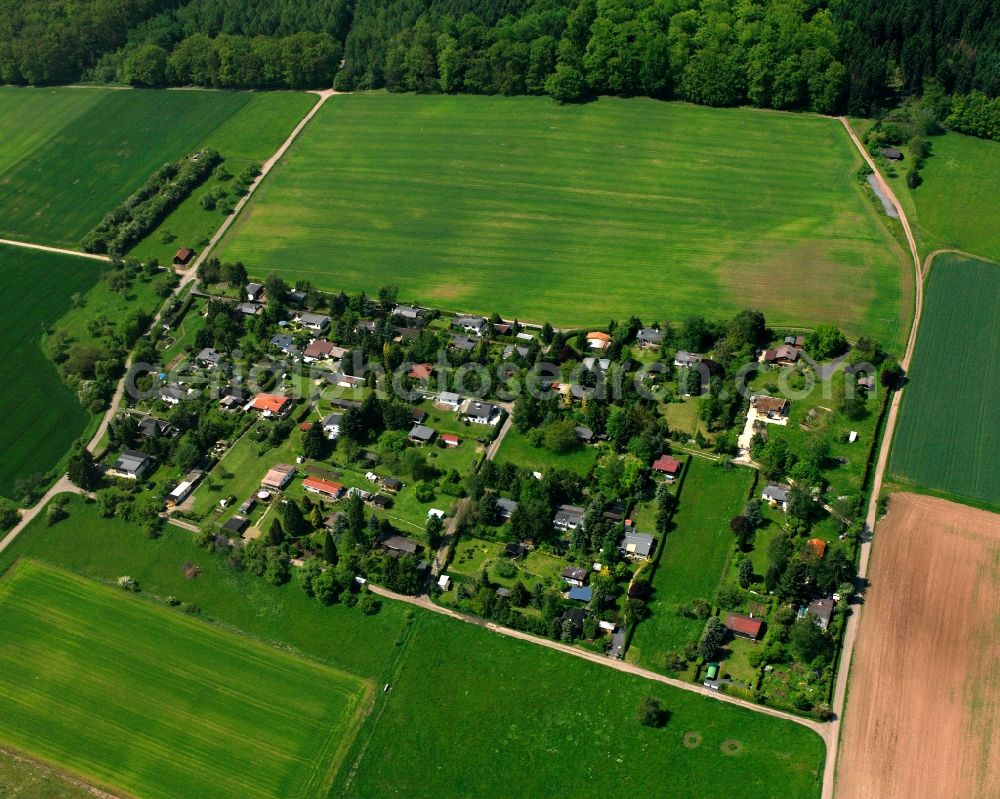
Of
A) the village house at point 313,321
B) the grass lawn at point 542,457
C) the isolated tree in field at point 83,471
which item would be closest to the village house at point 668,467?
the grass lawn at point 542,457

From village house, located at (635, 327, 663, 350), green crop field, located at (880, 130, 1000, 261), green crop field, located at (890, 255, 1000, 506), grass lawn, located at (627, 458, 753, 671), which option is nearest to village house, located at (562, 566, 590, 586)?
grass lawn, located at (627, 458, 753, 671)

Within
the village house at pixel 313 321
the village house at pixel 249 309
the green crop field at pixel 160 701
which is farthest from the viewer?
the village house at pixel 249 309

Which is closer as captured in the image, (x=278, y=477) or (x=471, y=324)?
(x=278, y=477)

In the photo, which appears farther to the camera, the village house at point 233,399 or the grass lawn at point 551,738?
the village house at point 233,399

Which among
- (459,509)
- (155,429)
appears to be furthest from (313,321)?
(459,509)

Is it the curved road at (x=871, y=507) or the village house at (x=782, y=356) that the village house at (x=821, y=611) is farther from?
the village house at (x=782, y=356)

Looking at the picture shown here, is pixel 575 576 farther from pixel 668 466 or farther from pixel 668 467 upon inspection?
pixel 668 466

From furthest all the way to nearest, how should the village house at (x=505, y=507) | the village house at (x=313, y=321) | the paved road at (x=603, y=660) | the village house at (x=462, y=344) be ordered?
1. the village house at (x=313, y=321)
2. the village house at (x=462, y=344)
3. the village house at (x=505, y=507)
4. the paved road at (x=603, y=660)
